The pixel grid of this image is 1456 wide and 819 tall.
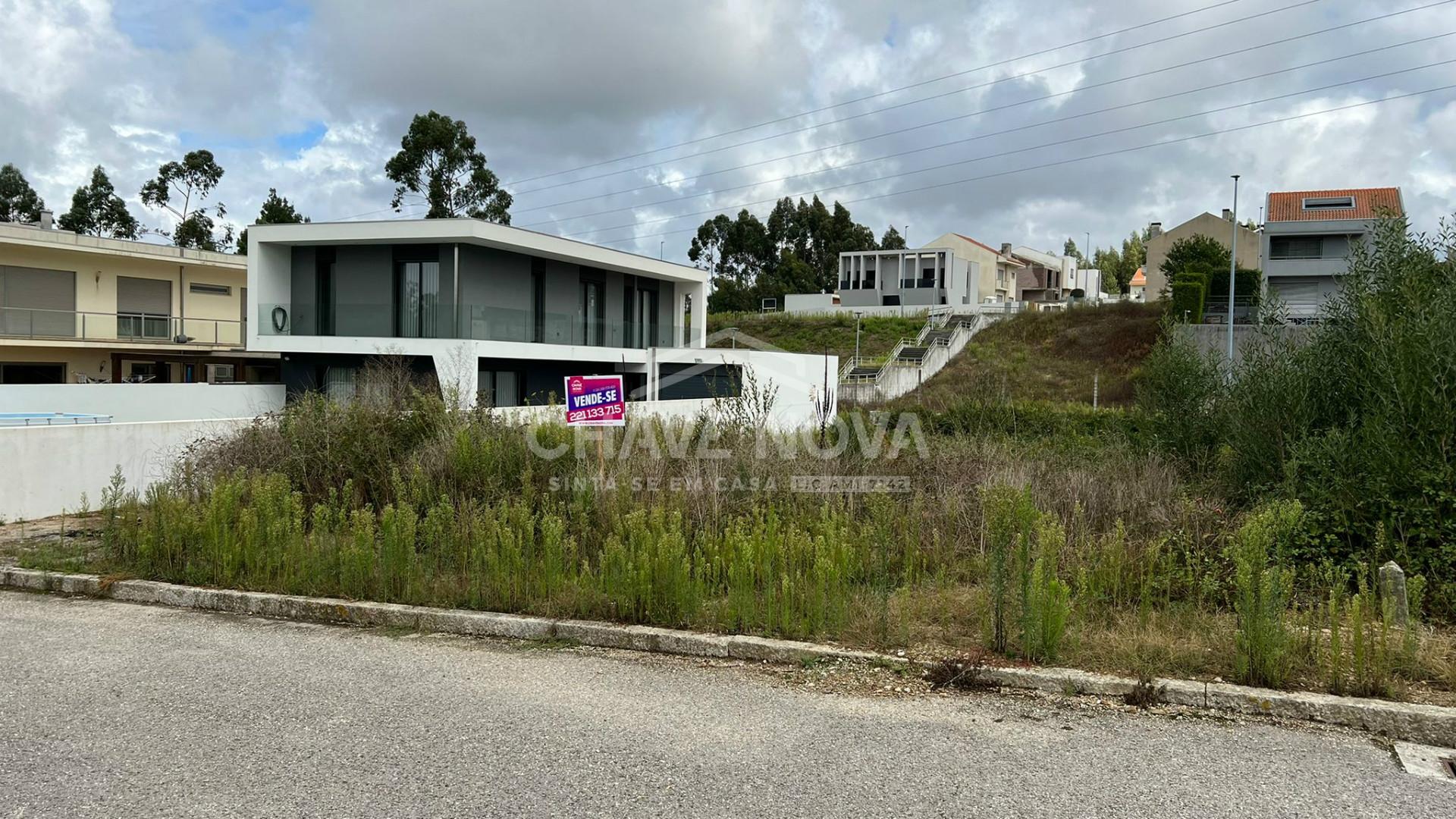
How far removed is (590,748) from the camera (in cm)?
463

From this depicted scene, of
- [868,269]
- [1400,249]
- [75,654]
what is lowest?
[75,654]

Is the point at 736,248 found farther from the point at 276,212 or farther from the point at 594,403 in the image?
the point at 594,403

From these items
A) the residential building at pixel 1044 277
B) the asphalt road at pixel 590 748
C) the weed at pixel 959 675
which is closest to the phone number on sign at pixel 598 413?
the asphalt road at pixel 590 748

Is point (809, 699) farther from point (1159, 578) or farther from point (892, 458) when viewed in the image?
point (892, 458)

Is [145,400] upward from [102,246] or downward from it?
downward

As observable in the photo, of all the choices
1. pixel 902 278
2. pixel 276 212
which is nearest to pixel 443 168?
pixel 276 212

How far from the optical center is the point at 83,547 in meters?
9.38

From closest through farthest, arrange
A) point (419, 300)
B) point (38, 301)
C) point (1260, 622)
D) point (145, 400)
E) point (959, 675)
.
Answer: point (1260, 622)
point (959, 675)
point (145, 400)
point (419, 300)
point (38, 301)

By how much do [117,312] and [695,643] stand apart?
30.4 m

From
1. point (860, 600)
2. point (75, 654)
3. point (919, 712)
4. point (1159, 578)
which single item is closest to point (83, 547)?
point (75, 654)

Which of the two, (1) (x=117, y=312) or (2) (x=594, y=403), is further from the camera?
(1) (x=117, y=312)

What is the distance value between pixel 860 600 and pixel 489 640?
2.72 m

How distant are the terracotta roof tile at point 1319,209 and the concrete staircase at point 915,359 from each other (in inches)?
604

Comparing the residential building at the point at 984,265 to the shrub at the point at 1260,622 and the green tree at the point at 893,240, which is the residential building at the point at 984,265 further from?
the shrub at the point at 1260,622
